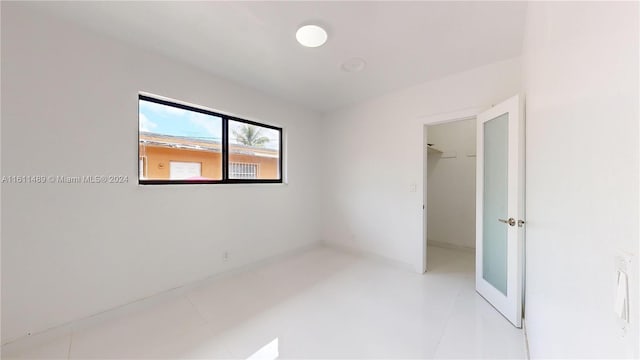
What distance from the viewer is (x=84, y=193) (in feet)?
6.27

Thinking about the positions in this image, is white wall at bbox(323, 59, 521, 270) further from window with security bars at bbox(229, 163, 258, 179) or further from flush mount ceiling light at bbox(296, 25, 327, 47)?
flush mount ceiling light at bbox(296, 25, 327, 47)

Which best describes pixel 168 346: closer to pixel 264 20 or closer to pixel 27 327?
pixel 27 327

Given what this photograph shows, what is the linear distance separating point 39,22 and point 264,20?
5.44 feet

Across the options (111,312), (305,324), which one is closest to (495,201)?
(305,324)

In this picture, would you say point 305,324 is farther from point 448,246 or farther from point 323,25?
point 448,246

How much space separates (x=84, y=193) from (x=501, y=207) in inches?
147

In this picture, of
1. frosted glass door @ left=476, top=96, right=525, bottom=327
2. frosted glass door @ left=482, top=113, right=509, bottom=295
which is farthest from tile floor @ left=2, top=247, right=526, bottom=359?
frosted glass door @ left=482, top=113, right=509, bottom=295

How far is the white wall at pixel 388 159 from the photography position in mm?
2667

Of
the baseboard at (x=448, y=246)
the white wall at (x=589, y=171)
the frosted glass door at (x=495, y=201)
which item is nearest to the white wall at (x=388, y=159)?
the frosted glass door at (x=495, y=201)

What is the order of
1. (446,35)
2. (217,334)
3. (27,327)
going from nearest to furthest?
(27,327), (217,334), (446,35)

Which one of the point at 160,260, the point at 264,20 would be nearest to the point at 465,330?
the point at 160,260

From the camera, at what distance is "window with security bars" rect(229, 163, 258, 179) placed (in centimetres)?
305

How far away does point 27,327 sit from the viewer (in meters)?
1.68

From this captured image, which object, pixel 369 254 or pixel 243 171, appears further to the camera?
pixel 369 254
